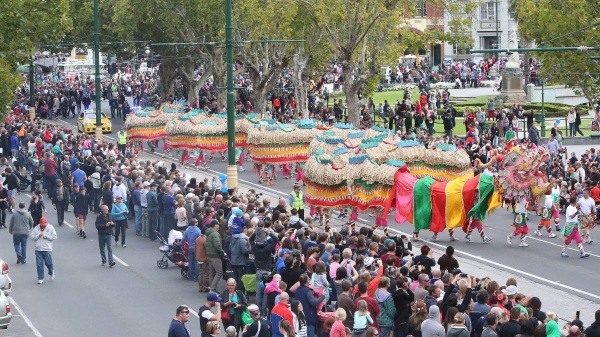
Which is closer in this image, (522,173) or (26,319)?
(26,319)

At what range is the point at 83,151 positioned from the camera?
39688mm

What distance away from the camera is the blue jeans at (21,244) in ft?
89.7

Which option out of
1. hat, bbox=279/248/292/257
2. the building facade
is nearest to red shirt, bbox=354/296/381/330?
hat, bbox=279/248/292/257

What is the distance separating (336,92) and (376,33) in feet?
97.0

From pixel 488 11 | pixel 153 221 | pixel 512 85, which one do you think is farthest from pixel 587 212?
pixel 488 11

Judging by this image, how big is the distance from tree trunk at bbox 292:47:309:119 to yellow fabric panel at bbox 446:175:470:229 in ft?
87.7

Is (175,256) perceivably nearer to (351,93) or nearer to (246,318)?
(246,318)

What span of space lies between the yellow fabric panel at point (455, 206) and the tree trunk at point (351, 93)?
19151 mm

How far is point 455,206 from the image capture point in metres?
28.1

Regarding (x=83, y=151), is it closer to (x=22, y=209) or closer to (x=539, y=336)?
(x=22, y=209)

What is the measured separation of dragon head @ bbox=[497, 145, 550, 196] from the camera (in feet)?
90.1

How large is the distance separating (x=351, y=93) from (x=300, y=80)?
7.88 m

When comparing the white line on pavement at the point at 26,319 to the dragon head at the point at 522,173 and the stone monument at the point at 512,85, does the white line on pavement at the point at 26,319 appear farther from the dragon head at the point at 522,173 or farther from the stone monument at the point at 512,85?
the stone monument at the point at 512,85

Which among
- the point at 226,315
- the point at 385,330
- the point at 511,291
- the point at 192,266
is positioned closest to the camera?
the point at 511,291
